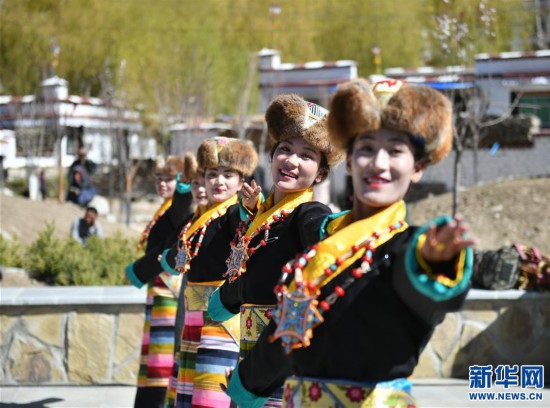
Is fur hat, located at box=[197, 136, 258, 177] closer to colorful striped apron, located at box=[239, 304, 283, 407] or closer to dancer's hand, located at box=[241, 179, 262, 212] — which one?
dancer's hand, located at box=[241, 179, 262, 212]

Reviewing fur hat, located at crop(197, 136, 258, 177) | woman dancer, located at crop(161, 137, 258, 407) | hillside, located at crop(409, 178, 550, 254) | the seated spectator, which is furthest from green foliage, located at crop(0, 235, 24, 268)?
hillside, located at crop(409, 178, 550, 254)

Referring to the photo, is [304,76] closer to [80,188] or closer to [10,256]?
[80,188]

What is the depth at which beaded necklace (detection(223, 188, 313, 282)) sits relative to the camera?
4129 mm

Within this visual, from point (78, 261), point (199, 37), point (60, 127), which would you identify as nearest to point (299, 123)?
point (78, 261)

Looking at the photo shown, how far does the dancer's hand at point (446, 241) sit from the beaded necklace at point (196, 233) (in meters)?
2.72

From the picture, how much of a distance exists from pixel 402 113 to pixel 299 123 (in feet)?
3.91

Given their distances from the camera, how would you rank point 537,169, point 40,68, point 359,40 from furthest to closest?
point 359,40 → point 40,68 → point 537,169

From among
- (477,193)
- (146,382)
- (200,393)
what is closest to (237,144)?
(200,393)

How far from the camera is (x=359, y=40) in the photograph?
4094cm

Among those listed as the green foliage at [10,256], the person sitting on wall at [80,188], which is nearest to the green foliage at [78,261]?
the green foliage at [10,256]

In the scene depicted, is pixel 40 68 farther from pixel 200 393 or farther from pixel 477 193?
pixel 200 393

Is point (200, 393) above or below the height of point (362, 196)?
below

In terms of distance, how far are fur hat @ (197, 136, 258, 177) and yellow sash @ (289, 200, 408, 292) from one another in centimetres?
237

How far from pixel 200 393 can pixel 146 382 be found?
1793 mm
